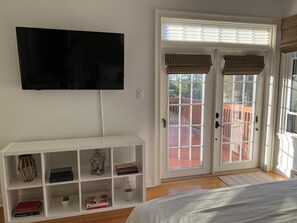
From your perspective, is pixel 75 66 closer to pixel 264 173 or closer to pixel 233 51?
pixel 233 51

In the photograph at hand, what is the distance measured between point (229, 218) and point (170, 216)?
1.00ft

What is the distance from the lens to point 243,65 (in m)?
3.31

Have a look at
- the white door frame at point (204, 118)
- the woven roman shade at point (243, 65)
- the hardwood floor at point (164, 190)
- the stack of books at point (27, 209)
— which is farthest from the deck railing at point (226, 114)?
the stack of books at point (27, 209)

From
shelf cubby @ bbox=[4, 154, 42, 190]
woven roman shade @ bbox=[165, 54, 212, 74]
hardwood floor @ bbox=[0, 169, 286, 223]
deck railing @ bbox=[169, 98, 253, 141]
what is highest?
woven roman shade @ bbox=[165, 54, 212, 74]

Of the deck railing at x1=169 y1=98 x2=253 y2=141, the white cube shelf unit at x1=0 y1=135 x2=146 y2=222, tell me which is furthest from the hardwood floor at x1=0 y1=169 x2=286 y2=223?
the deck railing at x1=169 y1=98 x2=253 y2=141

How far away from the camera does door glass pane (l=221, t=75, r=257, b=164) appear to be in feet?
11.3

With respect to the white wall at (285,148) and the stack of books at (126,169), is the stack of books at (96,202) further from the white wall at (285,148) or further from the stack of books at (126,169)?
the white wall at (285,148)

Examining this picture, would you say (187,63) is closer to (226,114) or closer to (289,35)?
(226,114)

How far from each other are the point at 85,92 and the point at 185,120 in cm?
142

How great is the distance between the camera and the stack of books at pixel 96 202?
250cm

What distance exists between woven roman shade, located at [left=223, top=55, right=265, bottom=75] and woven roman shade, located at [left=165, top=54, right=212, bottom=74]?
0.99 ft

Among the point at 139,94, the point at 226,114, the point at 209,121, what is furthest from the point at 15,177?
the point at 226,114

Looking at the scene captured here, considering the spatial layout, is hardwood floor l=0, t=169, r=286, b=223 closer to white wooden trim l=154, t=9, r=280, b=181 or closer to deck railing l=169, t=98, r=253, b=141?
white wooden trim l=154, t=9, r=280, b=181

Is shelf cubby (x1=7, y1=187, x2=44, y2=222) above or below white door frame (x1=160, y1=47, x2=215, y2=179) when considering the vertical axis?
below
